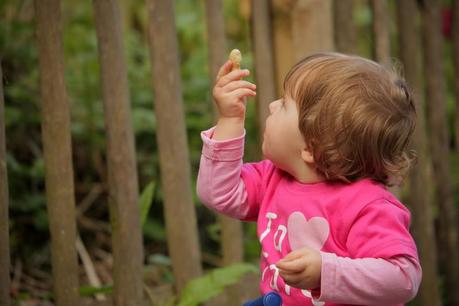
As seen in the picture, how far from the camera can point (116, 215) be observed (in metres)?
2.44

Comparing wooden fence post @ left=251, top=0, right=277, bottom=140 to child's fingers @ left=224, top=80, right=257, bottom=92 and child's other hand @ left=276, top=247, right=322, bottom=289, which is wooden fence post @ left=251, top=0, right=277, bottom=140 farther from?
child's other hand @ left=276, top=247, right=322, bottom=289

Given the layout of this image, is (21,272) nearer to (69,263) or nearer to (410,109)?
(69,263)

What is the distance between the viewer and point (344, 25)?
3.13 meters

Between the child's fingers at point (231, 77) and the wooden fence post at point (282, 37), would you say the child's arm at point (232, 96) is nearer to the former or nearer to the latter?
the child's fingers at point (231, 77)

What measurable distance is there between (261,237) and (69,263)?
27.5 inches

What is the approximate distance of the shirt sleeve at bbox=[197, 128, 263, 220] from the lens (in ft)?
6.53

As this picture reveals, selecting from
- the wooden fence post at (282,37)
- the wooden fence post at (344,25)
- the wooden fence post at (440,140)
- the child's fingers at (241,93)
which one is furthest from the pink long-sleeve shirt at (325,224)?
the wooden fence post at (440,140)

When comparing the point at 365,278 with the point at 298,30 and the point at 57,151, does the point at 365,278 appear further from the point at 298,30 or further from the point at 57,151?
the point at 298,30

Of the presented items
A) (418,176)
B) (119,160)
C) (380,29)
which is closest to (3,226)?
(119,160)

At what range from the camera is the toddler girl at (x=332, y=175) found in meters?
1.73

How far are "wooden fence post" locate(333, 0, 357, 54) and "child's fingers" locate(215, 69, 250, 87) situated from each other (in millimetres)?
1312

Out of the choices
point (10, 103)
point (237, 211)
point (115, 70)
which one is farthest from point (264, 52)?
point (10, 103)

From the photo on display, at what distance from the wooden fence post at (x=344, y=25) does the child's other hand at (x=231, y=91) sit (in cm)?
129

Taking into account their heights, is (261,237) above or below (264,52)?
A: below
